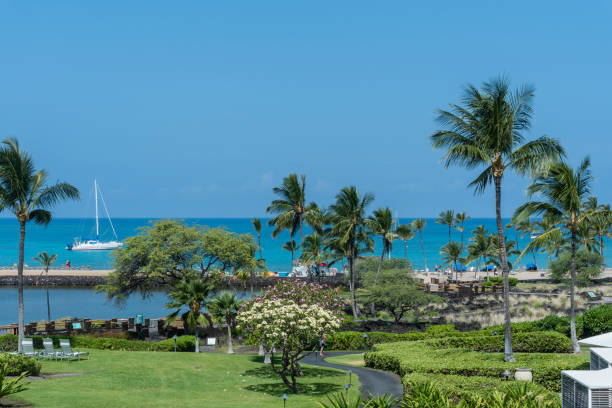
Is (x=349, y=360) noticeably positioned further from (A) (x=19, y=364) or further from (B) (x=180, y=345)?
(A) (x=19, y=364)

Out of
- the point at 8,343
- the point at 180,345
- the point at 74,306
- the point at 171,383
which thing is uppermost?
the point at 8,343

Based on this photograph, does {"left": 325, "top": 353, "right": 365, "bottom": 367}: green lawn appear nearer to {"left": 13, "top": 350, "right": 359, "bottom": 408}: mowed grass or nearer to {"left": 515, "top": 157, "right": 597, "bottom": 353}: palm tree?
{"left": 13, "top": 350, "right": 359, "bottom": 408}: mowed grass

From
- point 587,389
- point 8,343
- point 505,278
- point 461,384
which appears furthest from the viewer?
point 8,343

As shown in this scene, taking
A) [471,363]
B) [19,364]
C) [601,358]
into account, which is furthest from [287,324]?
[601,358]

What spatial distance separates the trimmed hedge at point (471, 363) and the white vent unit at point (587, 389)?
8.74m

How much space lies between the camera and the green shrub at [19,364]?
24344 millimetres

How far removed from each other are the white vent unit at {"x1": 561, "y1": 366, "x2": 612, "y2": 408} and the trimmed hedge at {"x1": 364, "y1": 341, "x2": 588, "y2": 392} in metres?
8.74

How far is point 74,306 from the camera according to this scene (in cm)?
7681

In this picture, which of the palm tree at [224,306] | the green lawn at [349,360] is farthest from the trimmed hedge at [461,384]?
the palm tree at [224,306]

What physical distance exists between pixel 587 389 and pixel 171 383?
18417mm

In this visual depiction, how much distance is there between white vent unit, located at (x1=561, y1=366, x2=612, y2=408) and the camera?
49.1ft

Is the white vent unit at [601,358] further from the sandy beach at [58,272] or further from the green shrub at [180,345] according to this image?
the sandy beach at [58,272]

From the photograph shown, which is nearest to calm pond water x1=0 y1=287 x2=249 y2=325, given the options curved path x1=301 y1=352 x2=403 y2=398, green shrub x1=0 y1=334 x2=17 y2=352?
green shrub x1=0 y1=334 x2=17 y2=352

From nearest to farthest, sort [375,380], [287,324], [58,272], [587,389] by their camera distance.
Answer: [587,389] < [287,324] < [375,380] < [58,272]
